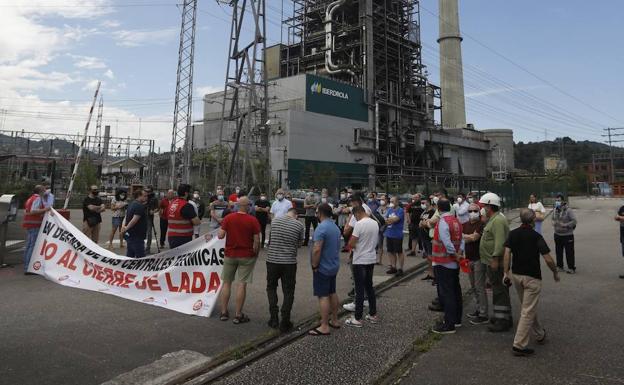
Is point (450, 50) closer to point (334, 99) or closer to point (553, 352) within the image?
point (334, 99)

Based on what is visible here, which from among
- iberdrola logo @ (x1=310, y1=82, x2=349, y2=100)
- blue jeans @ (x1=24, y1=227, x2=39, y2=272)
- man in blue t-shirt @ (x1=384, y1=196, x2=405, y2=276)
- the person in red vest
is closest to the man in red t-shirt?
man in blue t-shirt @ (x1=384, y1=196, x2=405, y2=276)

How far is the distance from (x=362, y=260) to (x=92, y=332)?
3.85 m

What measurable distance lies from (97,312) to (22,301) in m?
1.60

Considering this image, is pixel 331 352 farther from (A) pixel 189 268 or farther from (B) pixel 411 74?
(B) pixel 411 74

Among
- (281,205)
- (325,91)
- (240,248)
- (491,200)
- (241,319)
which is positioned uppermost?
(325,91)

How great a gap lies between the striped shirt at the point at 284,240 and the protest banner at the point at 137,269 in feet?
4.15

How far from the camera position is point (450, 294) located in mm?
5715

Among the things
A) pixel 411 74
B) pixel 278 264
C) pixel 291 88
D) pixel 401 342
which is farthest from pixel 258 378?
pixel 411 74

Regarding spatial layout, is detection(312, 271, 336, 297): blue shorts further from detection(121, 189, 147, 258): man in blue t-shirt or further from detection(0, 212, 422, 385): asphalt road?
detection(121, 189, 147, 258): man in blue t-shirt

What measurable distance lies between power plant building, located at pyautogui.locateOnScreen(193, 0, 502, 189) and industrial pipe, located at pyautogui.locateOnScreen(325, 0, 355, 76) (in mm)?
136

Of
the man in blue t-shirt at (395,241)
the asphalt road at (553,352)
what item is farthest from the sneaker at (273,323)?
the man in blue t-shirt at (395,241)

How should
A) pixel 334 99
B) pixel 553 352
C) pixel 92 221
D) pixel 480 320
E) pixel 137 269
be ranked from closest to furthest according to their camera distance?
pixel 553 352, pixel 480 320, pixel 137 269, pixel 92 221, pixel 334 99

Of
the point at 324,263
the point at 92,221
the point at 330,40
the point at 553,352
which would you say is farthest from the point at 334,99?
the point at 553,352

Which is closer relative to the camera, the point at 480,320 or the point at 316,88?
the point at 480,320
